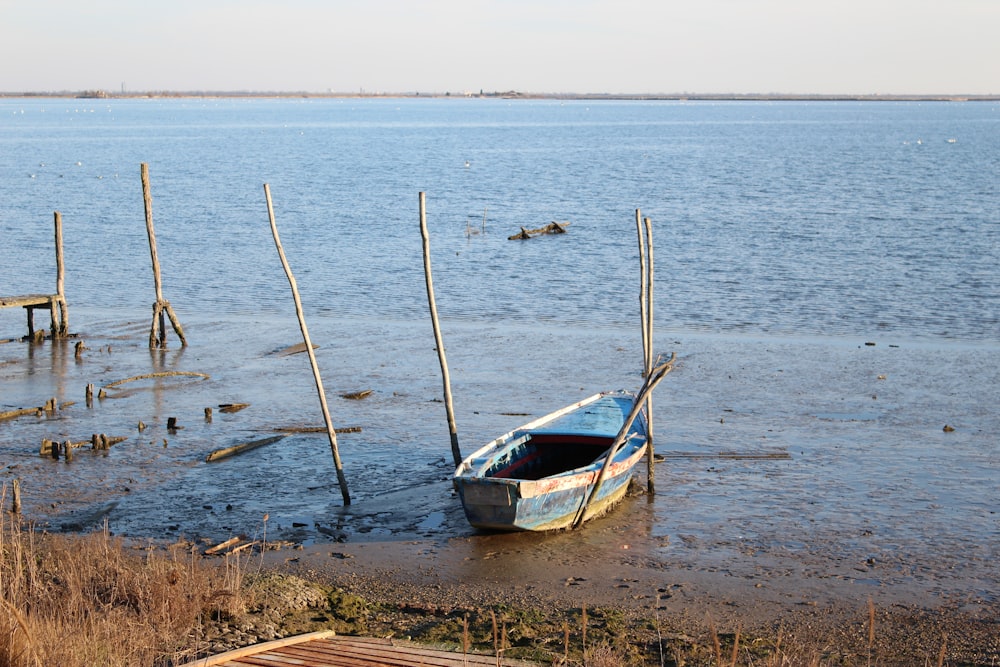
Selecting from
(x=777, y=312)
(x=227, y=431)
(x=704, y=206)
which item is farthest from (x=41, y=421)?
(x=704, y=206)

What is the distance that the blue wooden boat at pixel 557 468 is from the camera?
10.7 meters

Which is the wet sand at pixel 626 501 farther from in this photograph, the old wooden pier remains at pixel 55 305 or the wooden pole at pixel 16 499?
the old wooden pier remains at pixel 55 305

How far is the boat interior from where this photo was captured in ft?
40.6

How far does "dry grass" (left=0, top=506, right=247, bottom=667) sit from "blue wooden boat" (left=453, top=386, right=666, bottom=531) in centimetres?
280

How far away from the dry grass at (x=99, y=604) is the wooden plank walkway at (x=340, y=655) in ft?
1.26

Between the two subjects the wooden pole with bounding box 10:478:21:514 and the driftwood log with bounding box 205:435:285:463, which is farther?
the driftwood log with bounding box 205:435:285:463

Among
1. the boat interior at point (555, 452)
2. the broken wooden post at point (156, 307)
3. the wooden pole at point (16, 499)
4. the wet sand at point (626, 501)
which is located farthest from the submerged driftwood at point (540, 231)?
the wooden pole at point (16, 499)

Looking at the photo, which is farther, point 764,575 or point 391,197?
point 391,197

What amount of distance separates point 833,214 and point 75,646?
136ft

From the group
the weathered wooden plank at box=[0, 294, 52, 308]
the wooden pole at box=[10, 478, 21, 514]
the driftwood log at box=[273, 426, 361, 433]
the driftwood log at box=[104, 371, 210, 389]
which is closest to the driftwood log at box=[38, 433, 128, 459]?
the wooden pole at box=[10, 478, 21, 514]

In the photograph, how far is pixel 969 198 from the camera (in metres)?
50.0

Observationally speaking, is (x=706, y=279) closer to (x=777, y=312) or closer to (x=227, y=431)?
(x=777, y=312)

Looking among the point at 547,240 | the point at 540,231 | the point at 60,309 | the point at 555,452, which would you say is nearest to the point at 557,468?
the point at 555,452

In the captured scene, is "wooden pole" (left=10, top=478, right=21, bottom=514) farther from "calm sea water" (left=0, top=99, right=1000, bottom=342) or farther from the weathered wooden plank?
"calm sea water" (left=0, top=99, right=1000, bottom=342)
